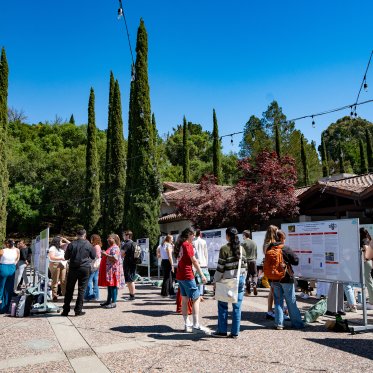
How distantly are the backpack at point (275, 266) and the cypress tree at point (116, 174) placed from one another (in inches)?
991

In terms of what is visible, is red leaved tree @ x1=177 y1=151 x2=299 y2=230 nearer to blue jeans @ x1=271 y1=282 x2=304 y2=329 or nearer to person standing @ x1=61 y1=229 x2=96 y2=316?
person standing @ x1=61 y1=229 x2=96 y2=316

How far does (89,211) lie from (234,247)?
93.3 ft

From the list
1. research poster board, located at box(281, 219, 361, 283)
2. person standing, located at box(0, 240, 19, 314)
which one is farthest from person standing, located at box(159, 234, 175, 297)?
person standing, located at box(0, 240, 19, 314)

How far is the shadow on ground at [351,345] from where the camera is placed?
210 inches

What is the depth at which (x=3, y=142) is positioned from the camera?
82.7 feet

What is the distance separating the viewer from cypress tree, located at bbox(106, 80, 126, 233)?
3147 cm

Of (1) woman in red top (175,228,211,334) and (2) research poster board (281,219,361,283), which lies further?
(2) research poster board (281,219,361,283)

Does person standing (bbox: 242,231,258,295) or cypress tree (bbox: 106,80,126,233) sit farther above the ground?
cypress tree (bbox: 106,80,126,233)

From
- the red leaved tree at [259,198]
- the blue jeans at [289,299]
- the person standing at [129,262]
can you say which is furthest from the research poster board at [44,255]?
the red leaved tree at [259,198]

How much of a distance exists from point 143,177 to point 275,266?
58.2 ft

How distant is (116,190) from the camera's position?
32281 mm

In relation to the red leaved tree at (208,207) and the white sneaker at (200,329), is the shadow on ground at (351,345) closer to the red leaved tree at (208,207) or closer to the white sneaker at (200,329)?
the white sneaker at (200,329)

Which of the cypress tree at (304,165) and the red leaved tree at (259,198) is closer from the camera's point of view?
the red leaved tree at (259,198)

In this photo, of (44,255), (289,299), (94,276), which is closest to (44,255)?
(44,255)
